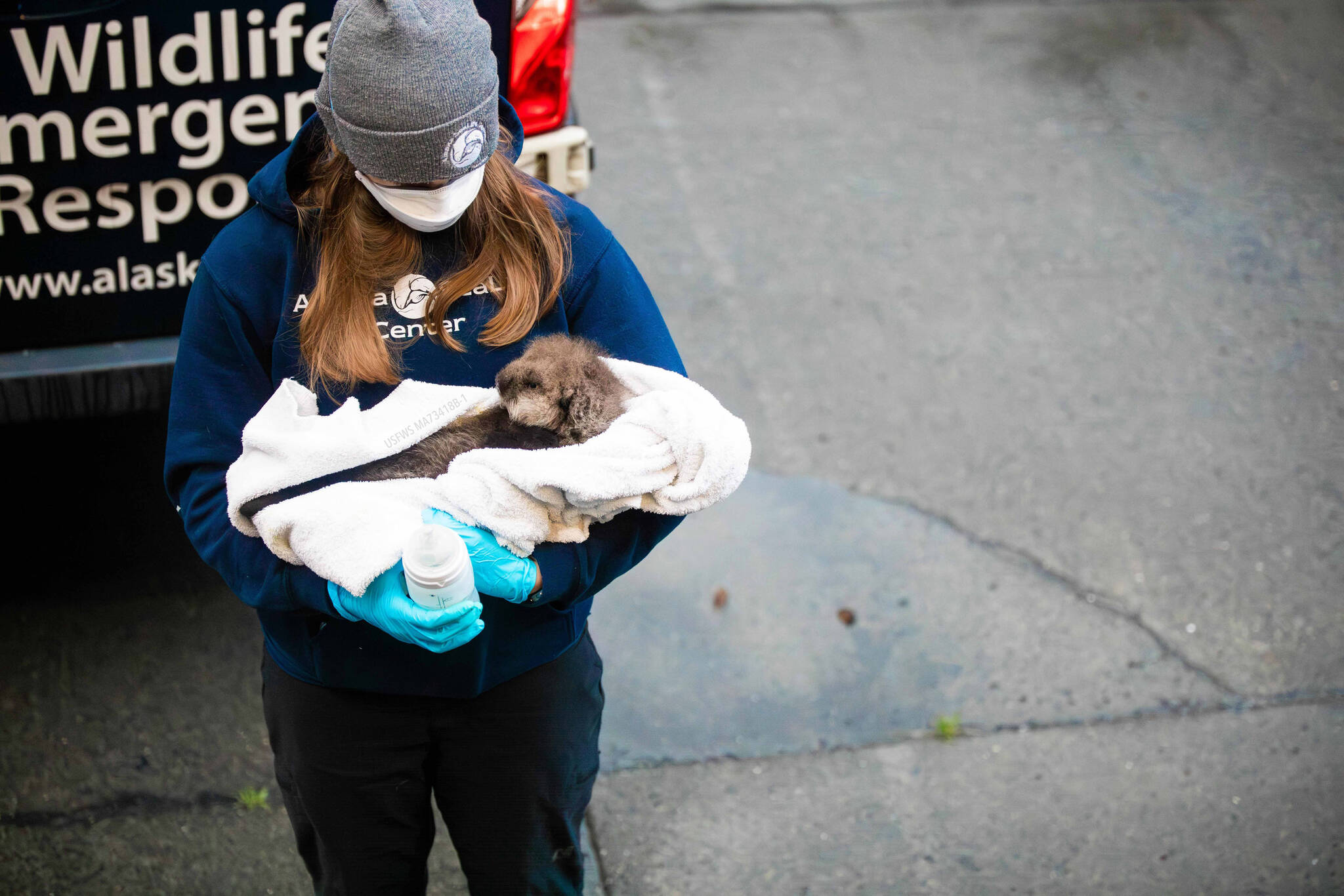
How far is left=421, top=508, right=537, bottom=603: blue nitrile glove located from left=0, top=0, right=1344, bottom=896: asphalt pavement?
1.48 meters

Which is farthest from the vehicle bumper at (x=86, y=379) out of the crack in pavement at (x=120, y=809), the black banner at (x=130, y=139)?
the crack in pavement at (x=120, y=809)

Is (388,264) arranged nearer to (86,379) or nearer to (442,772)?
(442,772)

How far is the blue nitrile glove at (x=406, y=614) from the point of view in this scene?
5.88ft

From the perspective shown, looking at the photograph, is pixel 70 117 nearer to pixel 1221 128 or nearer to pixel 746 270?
pixel 746 270

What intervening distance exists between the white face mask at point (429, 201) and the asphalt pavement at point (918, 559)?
1.81 metres

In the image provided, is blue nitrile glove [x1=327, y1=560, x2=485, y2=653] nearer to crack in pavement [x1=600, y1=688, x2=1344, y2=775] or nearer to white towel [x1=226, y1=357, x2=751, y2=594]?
white towel [x1=226, y1=357, x2=751, y2=594]

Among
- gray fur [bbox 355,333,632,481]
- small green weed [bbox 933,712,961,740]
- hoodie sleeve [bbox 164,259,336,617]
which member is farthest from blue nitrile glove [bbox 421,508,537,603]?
small green weed [bbox 933,712,961,740]

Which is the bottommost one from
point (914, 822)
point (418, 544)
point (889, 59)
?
point (914, 822)

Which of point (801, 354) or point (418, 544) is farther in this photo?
point (801, 354)

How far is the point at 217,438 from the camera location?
6.40 ft

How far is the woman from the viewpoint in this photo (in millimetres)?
1868

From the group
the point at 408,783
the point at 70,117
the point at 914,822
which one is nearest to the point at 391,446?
the point at 408,783

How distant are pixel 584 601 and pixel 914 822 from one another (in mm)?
1499

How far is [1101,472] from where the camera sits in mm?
4473
